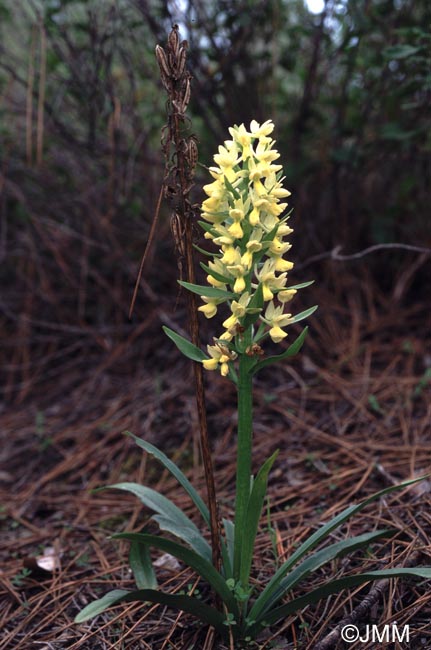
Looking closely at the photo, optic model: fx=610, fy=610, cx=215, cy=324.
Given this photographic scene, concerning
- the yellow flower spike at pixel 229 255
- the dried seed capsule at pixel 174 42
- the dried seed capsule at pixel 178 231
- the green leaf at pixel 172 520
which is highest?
the dried seed capsule at pixel 174 42

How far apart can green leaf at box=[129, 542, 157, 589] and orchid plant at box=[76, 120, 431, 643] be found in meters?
0.20

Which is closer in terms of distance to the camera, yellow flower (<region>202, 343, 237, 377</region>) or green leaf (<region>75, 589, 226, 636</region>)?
green leaf (<region>75, 589, 226, 636</region>)

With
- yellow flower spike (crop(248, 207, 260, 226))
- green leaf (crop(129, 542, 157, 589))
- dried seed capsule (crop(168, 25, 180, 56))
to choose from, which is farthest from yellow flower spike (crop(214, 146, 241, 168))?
green leaf (crop(129, 542, 157, 589))

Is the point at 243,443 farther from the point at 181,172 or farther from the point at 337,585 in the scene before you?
the point at 181,172

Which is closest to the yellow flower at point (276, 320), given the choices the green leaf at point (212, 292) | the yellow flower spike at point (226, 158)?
the green leaf at point (212, 292)

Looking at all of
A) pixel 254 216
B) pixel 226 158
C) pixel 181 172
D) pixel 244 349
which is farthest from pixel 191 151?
pixel 244 349

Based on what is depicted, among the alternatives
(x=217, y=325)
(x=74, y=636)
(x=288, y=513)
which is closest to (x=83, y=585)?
(x=74, y=636)

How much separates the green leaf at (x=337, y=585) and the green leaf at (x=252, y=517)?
0.11 m

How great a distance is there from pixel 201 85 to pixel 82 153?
830 millimetres

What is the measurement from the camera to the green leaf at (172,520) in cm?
166

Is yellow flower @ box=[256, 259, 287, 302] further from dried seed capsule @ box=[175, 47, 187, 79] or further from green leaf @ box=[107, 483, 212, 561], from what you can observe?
green leaf @ box=[107, 483, 212, 561]

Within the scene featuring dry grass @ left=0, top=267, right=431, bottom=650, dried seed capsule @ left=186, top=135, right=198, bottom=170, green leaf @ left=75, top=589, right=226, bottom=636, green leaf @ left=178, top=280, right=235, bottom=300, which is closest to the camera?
green leaf @ left=75, top=589, right=226, bottom=636

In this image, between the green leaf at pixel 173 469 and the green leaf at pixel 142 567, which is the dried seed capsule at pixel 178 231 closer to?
the green leaf at pixel 173 469

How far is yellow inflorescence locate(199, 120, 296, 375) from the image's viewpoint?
1436 millimetres
